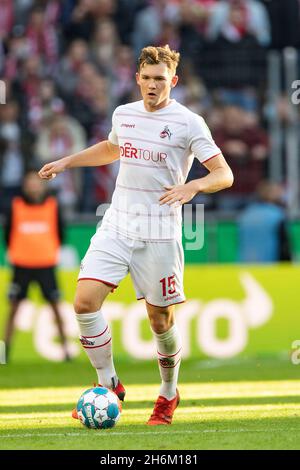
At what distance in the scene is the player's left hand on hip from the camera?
23.4 feet

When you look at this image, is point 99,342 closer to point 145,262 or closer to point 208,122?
point 145,262

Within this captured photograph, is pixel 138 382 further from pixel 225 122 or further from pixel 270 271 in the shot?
pixel 225 122

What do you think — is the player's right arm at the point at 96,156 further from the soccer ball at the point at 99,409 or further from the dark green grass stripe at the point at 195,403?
the dark green grass stripe at the point at 195,403

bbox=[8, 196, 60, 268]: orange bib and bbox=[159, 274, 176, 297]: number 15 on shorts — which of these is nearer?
bbox=[159, 274, 176, 297]: number 15 on shorts

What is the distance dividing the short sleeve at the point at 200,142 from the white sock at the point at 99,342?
1.23 metres

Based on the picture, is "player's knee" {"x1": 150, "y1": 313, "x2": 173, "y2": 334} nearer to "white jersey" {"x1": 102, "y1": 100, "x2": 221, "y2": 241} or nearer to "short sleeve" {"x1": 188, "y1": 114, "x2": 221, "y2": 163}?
"white jersey" {"x1": 102, "y1": 100, "x2": 221, "y2": 241}

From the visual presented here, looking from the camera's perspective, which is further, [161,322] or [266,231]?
[266,231]

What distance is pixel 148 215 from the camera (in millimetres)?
7781

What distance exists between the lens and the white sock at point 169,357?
8031mm

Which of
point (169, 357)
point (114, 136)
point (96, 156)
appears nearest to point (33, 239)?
point (96, 156)

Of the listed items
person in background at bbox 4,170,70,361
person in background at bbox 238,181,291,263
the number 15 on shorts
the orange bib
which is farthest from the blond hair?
person in background at bbox 238,181,291,263

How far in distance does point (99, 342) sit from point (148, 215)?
91 centimetres

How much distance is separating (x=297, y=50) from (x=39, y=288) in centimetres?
558

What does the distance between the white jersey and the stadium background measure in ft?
18.1
